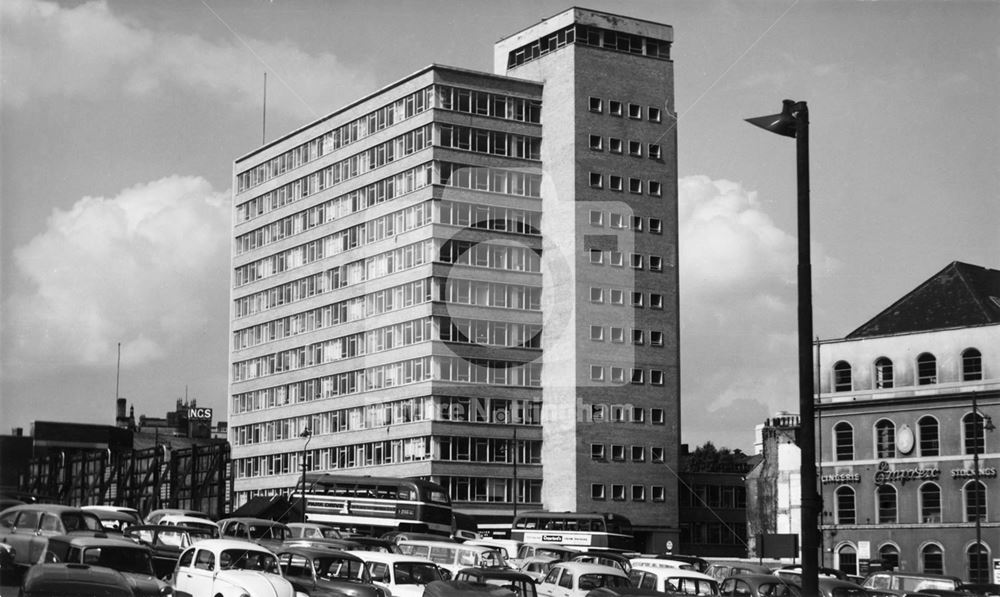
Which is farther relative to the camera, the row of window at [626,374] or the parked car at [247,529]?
the row of window at [626,374]

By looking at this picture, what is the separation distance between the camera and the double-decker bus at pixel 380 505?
7025 cm

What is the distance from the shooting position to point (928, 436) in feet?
257

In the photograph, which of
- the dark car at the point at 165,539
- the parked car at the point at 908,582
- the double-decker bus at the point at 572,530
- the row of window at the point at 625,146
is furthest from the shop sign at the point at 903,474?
the dark car at the point at 165,539

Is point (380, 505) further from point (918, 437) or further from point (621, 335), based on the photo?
point (621, 335)

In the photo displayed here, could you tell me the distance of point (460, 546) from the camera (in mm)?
40562

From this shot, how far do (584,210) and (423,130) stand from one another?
14462 millimetres

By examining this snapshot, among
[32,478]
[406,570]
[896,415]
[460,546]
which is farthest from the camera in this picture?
[32,478]

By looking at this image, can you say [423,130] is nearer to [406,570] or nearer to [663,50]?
[663,50]

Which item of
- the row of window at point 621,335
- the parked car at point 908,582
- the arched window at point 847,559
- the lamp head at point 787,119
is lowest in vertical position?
the arched window at point 847,559

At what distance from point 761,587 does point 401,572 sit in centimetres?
1063

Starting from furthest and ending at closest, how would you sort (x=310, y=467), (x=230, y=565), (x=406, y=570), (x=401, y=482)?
(x=310, y=467) → (x=401, y=482) → (x=406, y=570) → (x=230, y=565)

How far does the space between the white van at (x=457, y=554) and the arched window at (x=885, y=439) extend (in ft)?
151

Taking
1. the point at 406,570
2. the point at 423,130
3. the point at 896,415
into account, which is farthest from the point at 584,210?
the point at 406,570

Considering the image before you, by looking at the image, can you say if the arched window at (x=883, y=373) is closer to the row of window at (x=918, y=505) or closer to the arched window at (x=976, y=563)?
the row of window at (x=918, y=505)
